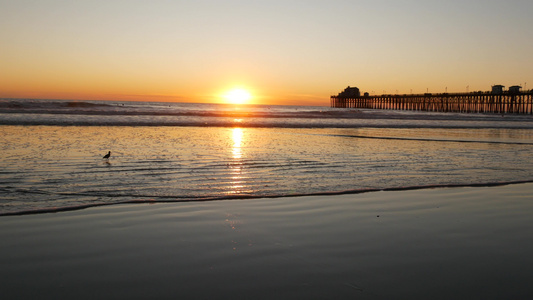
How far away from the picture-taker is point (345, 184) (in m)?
9.05

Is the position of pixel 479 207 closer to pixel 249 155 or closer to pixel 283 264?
pixel 283 264

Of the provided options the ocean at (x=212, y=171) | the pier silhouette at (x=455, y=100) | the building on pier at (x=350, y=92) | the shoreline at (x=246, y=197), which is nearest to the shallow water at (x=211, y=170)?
the ocean at (x=212, y=171)

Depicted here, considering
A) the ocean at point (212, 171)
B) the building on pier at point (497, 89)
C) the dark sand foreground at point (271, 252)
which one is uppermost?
the building on pier at point (497, 89)

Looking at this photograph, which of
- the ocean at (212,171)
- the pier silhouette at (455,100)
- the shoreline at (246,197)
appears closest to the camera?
the shoreline at (246,197)

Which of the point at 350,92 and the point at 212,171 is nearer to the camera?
the point at 212,171

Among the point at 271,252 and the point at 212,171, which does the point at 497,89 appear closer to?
the point at 212,171

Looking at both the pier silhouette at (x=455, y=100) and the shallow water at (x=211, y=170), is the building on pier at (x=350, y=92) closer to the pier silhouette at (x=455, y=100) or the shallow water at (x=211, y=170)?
the pier silhouette at (x=455, y=100)

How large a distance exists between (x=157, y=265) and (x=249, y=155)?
380 inches

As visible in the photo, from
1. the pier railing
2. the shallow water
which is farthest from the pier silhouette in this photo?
the shallow water

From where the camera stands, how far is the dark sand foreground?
151 inches

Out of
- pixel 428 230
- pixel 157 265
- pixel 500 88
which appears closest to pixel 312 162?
pixel 428 230

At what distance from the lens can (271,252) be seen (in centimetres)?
477

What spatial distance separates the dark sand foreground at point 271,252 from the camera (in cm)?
383

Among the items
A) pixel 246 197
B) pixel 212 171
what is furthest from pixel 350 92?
pixel 246 197
